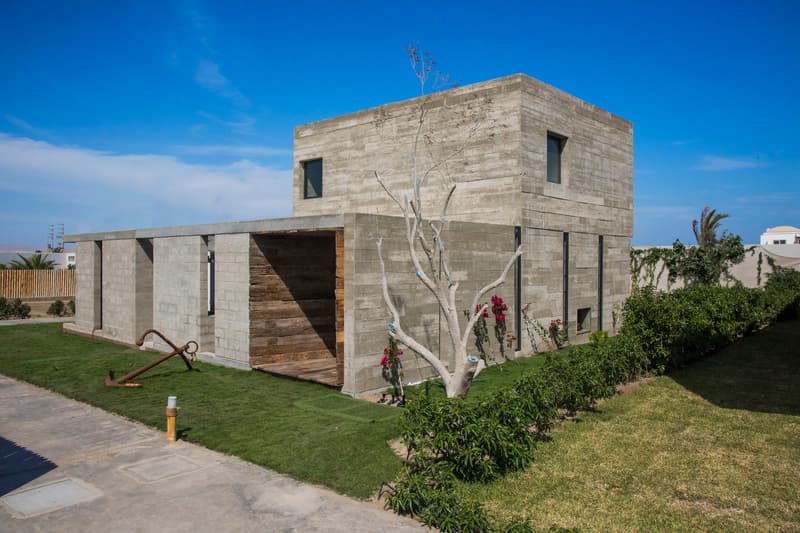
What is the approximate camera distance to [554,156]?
1667cm

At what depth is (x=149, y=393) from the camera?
11703 millimetres

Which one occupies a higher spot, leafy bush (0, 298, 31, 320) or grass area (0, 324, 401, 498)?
leafy bush (0, 298, 31, 320)

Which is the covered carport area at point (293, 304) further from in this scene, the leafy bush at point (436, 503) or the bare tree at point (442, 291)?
the leafy bush at point (436, 503)

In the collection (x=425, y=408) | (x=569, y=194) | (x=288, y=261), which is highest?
(x=569, y=194)

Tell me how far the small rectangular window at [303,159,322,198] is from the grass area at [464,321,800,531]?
13.2 metres

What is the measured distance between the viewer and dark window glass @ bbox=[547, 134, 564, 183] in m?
16.5

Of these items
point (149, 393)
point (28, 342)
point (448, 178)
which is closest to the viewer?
point (149, 393)

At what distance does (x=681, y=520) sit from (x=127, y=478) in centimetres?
652

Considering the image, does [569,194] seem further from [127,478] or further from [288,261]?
[127,478]

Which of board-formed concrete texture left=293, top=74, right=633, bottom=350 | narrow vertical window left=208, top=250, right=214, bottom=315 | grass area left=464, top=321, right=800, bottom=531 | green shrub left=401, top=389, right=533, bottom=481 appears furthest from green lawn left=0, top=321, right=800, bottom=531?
board-formed concrete texture left=293, top=74, right=633, bottom=350

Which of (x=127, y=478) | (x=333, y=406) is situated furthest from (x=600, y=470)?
(x=127, y=478)

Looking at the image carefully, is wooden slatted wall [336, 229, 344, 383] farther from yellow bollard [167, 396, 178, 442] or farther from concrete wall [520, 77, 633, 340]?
concrete wall [520, 77, 633, 340]

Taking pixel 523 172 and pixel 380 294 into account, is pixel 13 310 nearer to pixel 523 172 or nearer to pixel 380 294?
pixel 380 294

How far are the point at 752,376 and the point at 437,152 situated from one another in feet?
31.9
